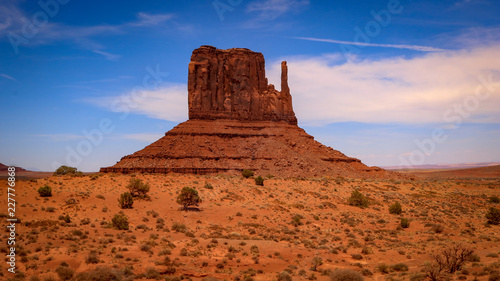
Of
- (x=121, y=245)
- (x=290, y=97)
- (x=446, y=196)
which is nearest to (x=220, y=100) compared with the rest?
(x=290, y=97)

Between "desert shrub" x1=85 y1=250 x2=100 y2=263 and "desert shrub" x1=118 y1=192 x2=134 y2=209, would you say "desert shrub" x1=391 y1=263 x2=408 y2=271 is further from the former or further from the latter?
"desert shrub" x1=118 y1=192 x2=134 y2=209

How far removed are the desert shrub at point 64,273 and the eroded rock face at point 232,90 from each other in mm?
71695

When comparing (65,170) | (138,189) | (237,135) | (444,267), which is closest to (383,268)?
(444,267)

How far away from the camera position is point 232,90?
92.2 meters

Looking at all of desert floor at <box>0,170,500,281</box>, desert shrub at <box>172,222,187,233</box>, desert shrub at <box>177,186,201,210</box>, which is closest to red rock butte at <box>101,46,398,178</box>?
desert floor at <box>0,170,500,281</box>

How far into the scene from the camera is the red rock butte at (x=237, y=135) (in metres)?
69.9

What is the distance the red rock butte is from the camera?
6988 centimetres

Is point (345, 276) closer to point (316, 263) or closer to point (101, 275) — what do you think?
point (316, 263)

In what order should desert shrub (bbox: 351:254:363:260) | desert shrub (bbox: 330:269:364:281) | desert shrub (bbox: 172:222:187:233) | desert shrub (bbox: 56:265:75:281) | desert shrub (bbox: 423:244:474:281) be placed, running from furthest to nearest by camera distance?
desert shrub (bbox: 172:222:187:233)
desert shrub (bbox: 351:254:363:260)
desert shrub (bbox: 330:269:364:281)
desert shrub (bbox: 423:244:474:281)
desert shrub (bbox: 56:265:75:281)

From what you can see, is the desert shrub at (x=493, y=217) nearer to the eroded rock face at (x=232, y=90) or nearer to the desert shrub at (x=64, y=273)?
the desert shrub at (x=64, y=273)

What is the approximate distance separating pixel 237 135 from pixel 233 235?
58619 millimetres

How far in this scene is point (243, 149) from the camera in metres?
78.7

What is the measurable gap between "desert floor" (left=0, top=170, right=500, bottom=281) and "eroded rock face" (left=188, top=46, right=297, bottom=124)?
4609 centimetres

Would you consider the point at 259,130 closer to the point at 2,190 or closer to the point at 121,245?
the point at 2,190
